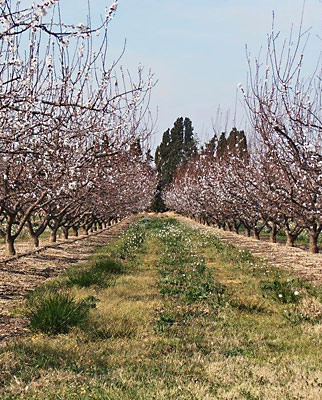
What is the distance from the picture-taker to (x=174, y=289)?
29.3 ft

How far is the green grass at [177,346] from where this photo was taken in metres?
4.19

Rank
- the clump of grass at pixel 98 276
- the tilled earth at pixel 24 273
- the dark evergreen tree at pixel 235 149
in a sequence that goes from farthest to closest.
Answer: the dark evergreen tree at pixel 235 149 → the clump of grass at pixel 98 276 → the tilled earth at pixel 24 273

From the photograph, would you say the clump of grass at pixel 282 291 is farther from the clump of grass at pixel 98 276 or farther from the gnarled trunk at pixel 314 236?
the gnarled trunk at pixel 314 236

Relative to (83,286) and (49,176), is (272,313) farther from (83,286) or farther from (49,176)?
(49,176)

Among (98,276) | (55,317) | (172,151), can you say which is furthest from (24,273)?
(172,151)

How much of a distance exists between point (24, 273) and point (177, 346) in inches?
249

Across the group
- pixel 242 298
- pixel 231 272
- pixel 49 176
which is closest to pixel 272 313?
pixel 242 298

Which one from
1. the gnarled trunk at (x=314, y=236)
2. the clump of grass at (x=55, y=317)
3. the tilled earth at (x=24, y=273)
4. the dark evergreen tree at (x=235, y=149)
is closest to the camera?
the clump of grass at (x=55, y=317)

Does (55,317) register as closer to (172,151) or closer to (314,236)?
(314,236)

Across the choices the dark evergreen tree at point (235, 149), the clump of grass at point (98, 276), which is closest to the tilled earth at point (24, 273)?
the clump of grass at point (98, 276)

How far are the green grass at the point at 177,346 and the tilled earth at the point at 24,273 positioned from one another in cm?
47

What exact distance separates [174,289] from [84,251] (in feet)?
29.0

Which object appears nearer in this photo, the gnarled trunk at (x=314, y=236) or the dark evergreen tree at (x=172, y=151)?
the gnarled trunk at (x=314, y=236)

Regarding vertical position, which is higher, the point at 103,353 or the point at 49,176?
the point at 49,176
